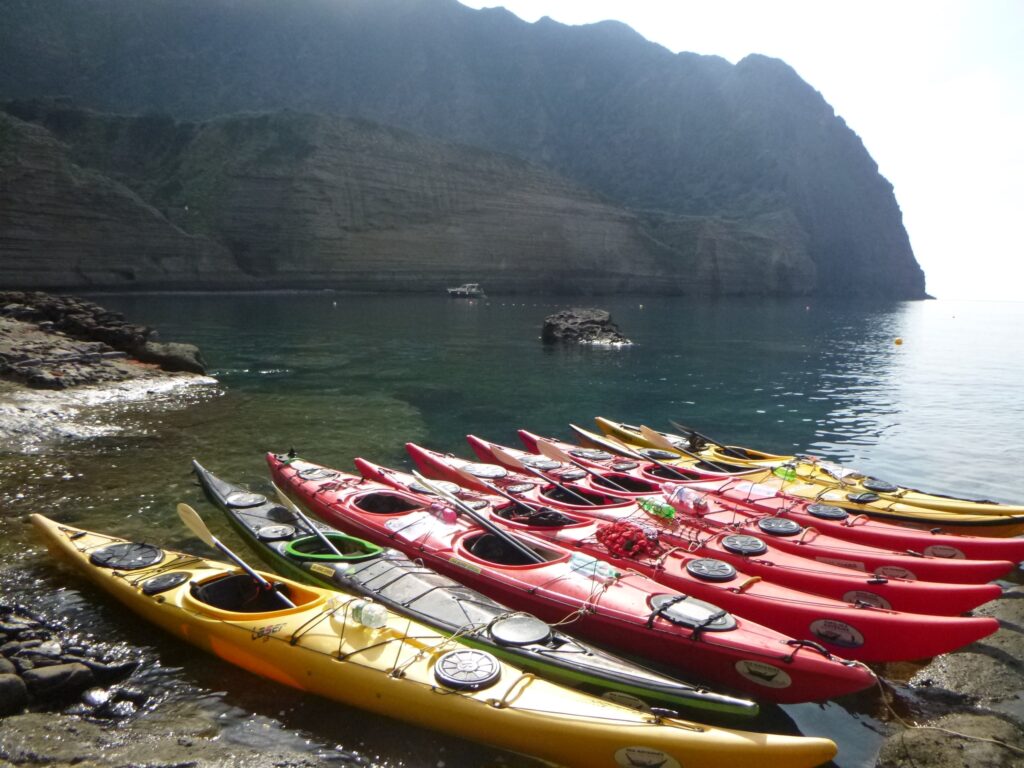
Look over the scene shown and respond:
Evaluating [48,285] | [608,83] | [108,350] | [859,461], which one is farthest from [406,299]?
[608,83]

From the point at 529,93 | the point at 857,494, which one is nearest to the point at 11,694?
the point at 857,494

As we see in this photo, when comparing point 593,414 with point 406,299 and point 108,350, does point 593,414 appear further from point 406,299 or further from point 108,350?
point 406,299

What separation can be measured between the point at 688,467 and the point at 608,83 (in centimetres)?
12008

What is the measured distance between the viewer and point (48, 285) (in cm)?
4456

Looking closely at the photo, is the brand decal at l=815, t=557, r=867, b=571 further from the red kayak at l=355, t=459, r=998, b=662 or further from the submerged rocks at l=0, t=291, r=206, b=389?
the submerged rocks at l=0, t=291, r=206, b=389

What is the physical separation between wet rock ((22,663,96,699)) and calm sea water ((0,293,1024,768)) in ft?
2.32

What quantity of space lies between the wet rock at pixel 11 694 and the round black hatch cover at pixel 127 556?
180 cm

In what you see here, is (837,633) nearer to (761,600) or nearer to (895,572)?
(761,600)

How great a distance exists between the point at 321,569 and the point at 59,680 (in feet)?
7.44

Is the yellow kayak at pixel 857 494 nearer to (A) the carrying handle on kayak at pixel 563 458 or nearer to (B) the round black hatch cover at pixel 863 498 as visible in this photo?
(B) the round black hatch cover at pixel 863 498

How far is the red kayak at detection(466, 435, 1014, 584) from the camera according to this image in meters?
7.00

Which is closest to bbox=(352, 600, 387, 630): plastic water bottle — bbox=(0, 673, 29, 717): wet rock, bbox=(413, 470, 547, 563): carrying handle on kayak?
bbox=(413, 470, 547, 563): carrying handle on kayak

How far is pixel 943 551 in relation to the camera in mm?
7781

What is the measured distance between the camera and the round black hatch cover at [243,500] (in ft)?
27.4
